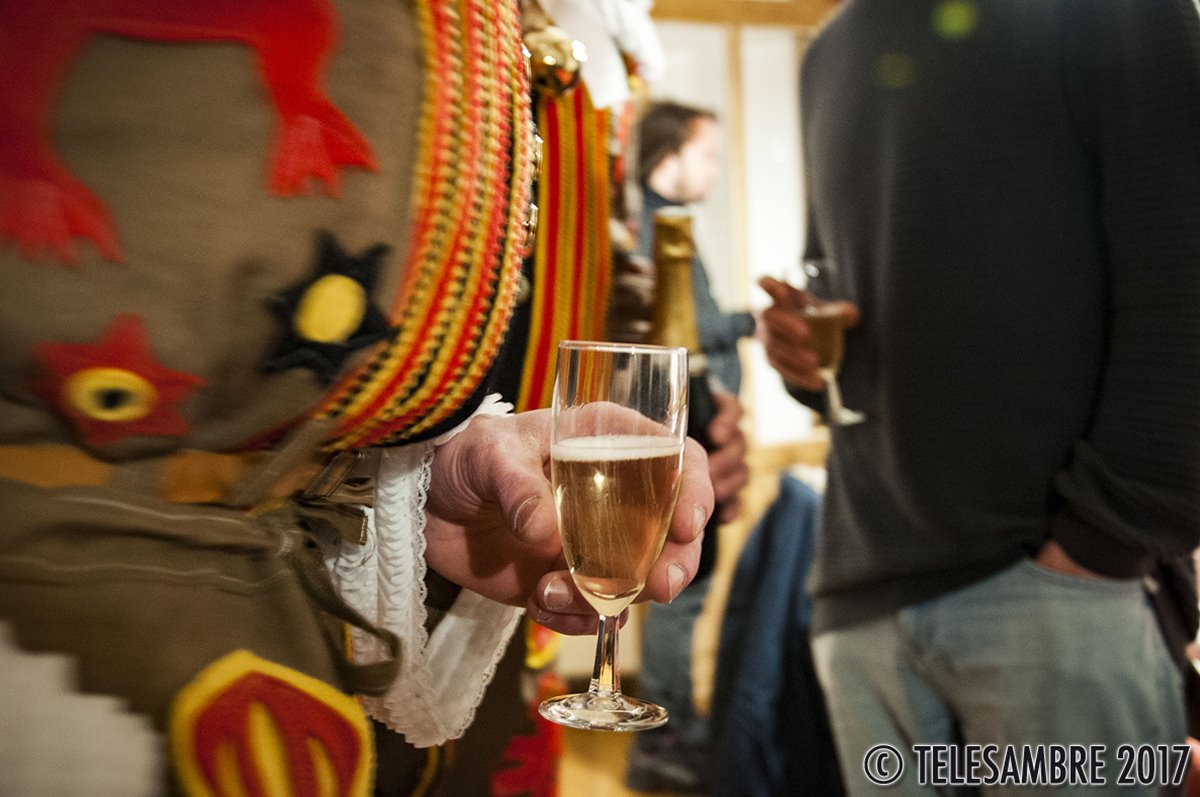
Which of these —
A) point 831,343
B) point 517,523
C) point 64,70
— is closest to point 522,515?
point 517,523

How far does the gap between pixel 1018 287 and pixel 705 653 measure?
210 centimetres

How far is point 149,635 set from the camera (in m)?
0.32

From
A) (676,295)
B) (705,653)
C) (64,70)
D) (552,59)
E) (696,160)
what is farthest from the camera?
(705,653)

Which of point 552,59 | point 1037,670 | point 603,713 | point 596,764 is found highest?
point 552,59

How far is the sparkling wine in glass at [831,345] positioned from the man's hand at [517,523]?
2.36ft

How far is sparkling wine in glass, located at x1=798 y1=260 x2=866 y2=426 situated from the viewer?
1.17 m

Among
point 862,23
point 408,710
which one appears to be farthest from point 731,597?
point 408,710

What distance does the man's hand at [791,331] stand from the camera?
47.1 inches

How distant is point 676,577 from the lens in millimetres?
457

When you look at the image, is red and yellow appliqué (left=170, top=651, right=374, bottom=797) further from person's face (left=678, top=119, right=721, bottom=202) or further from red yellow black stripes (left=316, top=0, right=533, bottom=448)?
person's face (left=678, top=119, right=721, bottom=202)

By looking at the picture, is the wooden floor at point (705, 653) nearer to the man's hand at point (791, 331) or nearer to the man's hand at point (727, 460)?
the man's hand at point (791, 331)

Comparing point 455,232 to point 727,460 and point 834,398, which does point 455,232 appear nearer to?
point 727,460

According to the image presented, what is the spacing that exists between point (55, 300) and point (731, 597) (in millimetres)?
1532

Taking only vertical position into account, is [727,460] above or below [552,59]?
below
